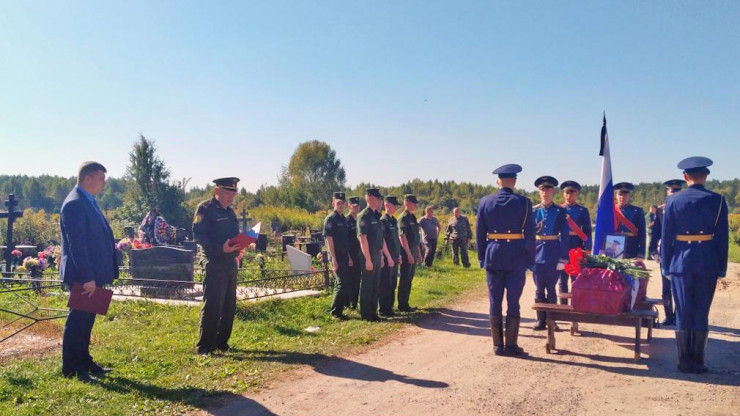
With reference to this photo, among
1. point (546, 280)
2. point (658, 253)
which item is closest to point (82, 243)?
point (546, 280)

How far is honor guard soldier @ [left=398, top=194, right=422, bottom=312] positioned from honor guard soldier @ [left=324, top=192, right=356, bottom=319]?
1.02 meters

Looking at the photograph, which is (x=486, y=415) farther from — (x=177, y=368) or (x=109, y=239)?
(x=109, y=239)

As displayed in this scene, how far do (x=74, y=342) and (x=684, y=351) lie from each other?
6.33 meters

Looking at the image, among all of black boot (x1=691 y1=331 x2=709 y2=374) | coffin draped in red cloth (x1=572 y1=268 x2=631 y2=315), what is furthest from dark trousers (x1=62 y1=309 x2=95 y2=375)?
black boot (x1=691 y1=331 x2=709 y2=374)

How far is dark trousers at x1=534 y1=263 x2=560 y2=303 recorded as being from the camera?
7.74m

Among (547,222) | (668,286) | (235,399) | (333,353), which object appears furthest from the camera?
(668,286)

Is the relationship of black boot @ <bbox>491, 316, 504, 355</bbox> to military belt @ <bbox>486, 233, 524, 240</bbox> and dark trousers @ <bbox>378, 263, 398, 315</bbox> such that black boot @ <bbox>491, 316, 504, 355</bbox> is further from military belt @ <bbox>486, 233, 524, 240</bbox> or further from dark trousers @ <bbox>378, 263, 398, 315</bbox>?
dark trousers @ <bbox>378, 263, 398, 315</bbox>

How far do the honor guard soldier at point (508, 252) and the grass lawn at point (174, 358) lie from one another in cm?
176

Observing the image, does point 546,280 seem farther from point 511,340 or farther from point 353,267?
point 353,267

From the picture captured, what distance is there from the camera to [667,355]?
21.2 feet

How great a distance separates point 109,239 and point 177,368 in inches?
60.9

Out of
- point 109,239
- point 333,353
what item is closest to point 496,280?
point 333,353

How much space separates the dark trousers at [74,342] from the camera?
5527 mm

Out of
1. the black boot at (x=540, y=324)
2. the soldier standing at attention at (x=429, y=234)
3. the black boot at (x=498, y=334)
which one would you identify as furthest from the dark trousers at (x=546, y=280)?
the soldier standing at attention at (x=429, y=234)
